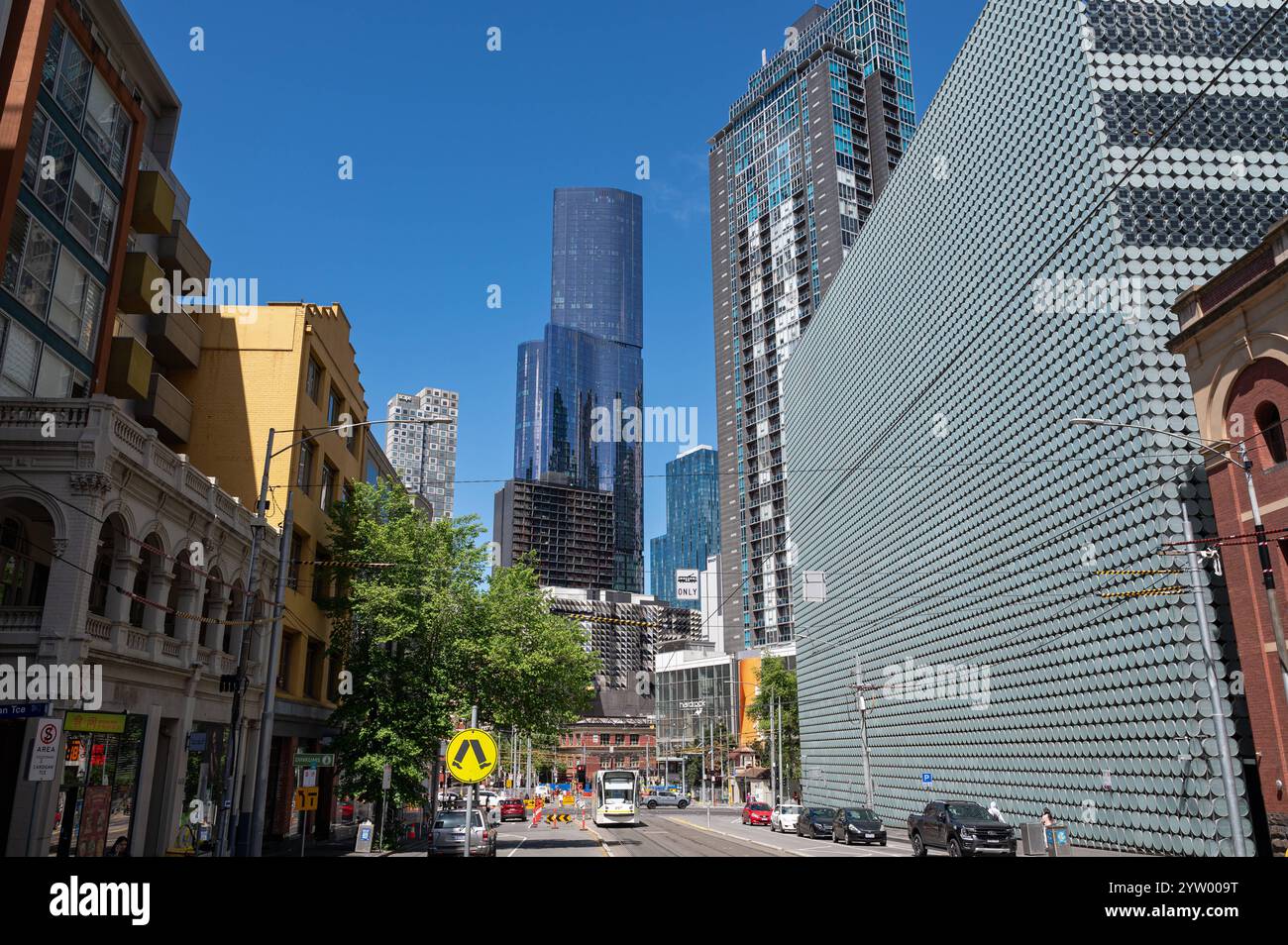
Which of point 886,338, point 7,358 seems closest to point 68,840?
point 7,358

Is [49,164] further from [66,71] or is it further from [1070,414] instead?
[1070,414]

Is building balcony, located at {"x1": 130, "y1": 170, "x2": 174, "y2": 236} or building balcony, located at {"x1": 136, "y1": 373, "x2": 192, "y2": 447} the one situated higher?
building balcony, located at {"x1": 130, "y1": 170, "x2": 174, "y2": 236}

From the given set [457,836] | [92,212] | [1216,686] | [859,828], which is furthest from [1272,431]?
[92,212]

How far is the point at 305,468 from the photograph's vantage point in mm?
43062

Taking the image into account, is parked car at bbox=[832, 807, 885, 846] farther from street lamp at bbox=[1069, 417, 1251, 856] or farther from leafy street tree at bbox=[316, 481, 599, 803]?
street lamp at bbox=[1069, 417, 1251, 856]

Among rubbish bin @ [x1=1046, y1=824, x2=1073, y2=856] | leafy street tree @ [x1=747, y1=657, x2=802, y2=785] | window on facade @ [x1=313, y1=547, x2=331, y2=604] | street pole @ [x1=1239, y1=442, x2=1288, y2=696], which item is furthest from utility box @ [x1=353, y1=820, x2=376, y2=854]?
leafy street tree @ [x1=747, y1=657, x2=802, y2=785]

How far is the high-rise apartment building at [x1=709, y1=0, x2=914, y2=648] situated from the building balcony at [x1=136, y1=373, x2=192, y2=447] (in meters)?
98.5

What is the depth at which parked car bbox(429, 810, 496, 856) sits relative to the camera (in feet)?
95.2

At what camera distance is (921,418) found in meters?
50.2

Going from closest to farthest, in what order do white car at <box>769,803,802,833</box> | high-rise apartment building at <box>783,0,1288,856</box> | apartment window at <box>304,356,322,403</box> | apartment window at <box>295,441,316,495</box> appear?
1. high-rise apartment building at <box>783,0,1288,856</box>
2. apartment window at <box>295,441,316,495</box>
3. apartment window at <box>304,356,322,403</box>
4. white car at <box>769,803,802,833</box>

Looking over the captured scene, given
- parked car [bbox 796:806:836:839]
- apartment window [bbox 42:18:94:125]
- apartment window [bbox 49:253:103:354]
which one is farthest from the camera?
parked car [bbox 796:806:836:839]

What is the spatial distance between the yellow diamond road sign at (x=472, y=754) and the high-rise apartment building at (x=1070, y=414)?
67.0 ft
